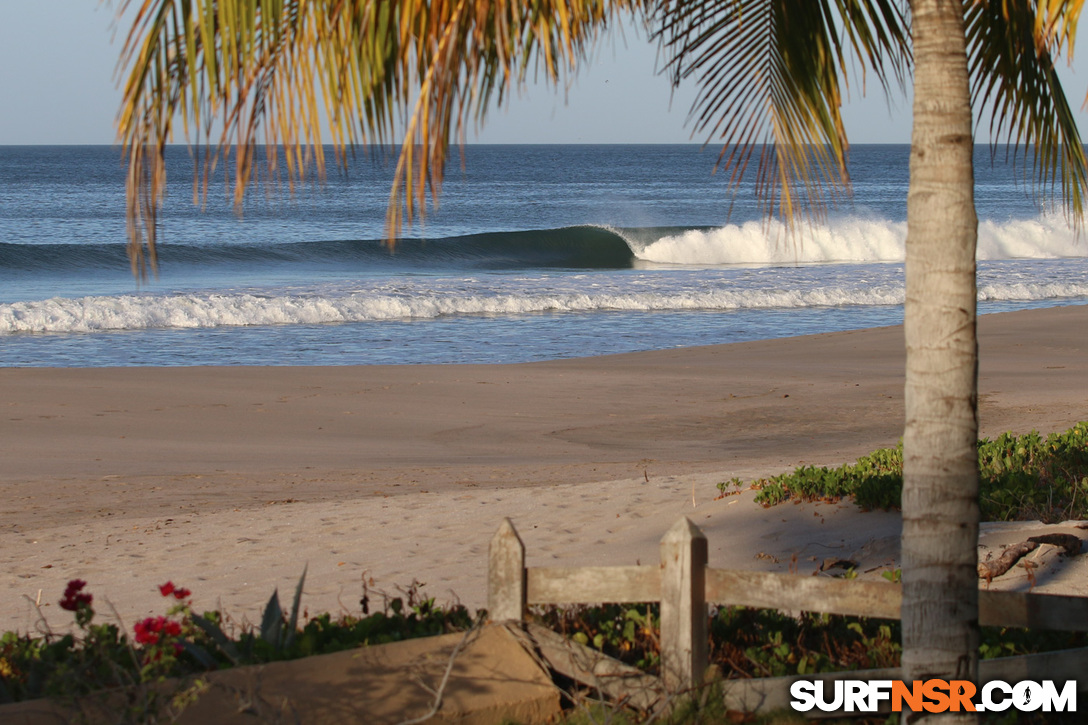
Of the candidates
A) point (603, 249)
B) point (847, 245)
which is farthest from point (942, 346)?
point (603, 249)

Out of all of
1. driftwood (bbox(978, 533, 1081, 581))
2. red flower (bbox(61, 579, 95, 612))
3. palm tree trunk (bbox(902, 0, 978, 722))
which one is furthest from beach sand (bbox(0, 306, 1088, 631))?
palm tree trunk (bbox(902, 0, 978, 722))

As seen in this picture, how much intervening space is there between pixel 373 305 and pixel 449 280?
5788 millimetres

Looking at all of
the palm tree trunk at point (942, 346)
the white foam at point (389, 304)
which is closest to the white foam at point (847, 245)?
the white foam at point (389, 304)

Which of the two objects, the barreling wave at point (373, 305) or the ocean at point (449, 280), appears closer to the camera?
the ocean at point (449, 280)

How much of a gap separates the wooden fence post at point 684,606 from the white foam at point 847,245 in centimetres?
3206

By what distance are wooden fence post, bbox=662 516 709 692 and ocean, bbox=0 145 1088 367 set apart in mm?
897

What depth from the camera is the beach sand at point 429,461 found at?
18.7 ft

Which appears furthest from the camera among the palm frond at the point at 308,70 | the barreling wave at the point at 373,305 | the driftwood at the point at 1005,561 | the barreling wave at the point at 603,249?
the barreling wave at the point at 603,249

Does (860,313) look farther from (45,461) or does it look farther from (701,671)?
(701,671)

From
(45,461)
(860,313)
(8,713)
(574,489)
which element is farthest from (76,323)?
(8,713)

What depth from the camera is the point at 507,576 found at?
327cm

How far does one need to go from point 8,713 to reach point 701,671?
194cm

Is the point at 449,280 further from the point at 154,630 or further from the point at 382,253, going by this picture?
the point at 154,630

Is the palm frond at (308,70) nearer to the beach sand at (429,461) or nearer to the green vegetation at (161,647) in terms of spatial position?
the green vegetation at (161,647)
